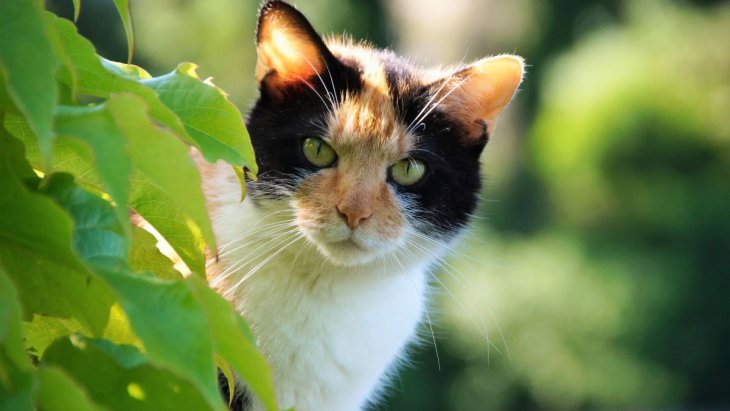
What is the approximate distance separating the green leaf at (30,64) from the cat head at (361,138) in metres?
1.14

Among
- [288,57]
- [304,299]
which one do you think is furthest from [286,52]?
[304,299]

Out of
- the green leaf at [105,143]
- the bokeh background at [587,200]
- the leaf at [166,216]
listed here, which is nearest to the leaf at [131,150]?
the green leaf at [105,143]

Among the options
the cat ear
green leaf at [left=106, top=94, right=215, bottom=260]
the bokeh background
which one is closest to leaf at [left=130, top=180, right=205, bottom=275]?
green leaf at [left=106, top=94, right=215, bottom=260]

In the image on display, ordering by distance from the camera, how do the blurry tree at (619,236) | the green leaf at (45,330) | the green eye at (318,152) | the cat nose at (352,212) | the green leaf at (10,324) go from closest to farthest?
the green leaf at (10,324) → the green leaf at (45,330) → the cat nose at (352,212) → the green eye at (318,152) → the blurry tree at (619,236)

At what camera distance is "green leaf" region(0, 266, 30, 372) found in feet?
1.27

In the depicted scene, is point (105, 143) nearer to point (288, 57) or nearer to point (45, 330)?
point (45, 330)

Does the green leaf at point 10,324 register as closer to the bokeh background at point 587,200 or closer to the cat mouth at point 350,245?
the cat mouth at point 350,245

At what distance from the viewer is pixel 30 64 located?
17.2 inches

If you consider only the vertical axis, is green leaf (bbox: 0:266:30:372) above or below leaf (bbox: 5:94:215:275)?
below

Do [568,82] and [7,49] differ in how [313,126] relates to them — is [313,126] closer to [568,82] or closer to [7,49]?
[7,49]

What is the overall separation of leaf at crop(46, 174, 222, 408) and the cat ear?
1.34 meters

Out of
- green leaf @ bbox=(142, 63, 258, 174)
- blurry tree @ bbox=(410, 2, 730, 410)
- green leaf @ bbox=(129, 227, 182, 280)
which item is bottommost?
blurry tree @ bbox=(410, 2, 730, 410)

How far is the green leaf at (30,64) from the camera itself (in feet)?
1.39

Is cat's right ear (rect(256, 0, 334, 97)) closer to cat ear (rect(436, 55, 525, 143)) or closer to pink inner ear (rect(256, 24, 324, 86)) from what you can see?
pink inner ear (rect(256, 24, 324, 86))
